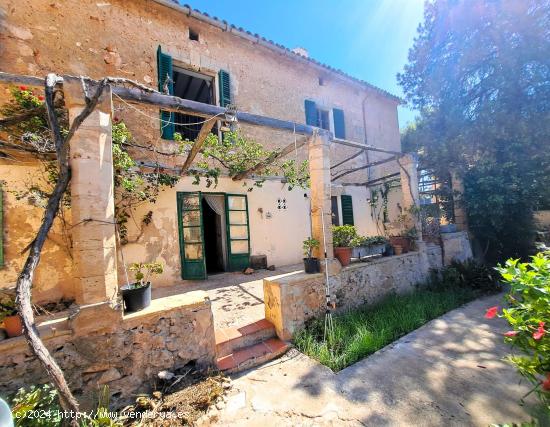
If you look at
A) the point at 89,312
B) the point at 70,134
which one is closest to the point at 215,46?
the point at 70,134

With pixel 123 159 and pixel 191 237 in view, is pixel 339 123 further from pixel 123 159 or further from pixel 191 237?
pixel 123 159

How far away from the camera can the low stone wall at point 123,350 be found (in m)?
2.02

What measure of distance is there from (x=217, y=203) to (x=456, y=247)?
6.49 metres

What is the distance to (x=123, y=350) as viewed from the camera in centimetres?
231

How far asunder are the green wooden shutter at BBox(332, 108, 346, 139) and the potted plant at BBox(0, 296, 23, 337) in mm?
8511

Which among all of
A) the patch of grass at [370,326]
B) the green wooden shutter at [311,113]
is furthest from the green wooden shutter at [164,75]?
the patch of grass at [370,326]

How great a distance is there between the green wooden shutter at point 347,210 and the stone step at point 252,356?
6.21 meters

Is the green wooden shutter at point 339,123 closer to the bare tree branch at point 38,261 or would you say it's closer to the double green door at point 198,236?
the double green door at point 198,236

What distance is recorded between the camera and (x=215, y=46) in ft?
21.2

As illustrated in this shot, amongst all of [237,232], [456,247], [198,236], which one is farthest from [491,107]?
[198,236]

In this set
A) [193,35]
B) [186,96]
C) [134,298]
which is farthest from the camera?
[186,96]

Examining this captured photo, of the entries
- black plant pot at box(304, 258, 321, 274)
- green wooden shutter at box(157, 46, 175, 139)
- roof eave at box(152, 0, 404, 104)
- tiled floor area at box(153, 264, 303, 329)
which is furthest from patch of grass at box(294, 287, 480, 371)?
roof eave at box(152, 0, 404, 104)

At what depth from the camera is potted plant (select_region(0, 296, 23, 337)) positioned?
2.06 m

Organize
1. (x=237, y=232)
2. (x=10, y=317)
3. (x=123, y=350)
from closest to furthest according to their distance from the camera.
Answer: (x=10, y=317) → (x=123, y=350) → (x=237, y=232)
